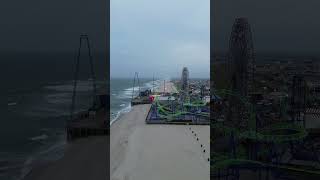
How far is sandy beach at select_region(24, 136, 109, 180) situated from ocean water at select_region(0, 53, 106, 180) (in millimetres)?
240

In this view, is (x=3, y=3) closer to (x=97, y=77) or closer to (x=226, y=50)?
(x=97, y=77)

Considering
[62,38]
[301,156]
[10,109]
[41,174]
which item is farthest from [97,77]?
[301,156]

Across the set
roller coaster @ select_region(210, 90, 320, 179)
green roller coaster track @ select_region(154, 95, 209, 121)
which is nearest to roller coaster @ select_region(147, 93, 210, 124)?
green roller coaster track @ select_region(154, 95, 209, 121)

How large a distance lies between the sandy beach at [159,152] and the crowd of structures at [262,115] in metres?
0.38

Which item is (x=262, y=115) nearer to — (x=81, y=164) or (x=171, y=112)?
(x=81, y=164)

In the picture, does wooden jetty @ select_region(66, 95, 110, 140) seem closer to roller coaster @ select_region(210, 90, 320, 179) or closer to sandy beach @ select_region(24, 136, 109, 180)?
sandy beach @ select_region(24, 136, 109, 180)

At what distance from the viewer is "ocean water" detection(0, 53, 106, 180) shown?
5527 millimetres

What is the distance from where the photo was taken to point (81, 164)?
439 cm

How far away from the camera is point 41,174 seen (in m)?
4.44

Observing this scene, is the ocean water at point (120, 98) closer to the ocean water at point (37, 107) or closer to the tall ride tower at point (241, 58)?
the ocean water at point (37, 107)

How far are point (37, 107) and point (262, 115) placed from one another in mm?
6784

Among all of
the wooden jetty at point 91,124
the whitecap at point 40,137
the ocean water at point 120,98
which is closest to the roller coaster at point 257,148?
the wooden jetty at point 91,124

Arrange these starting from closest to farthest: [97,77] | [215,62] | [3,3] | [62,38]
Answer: [215,62]
[3,3]
[62,38]
[97,77]

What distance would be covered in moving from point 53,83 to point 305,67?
368 inches
